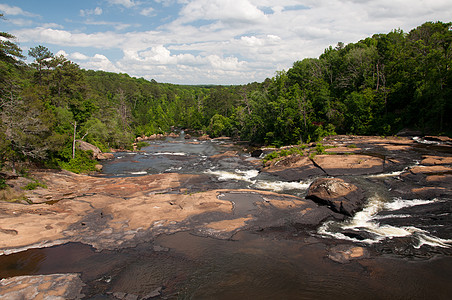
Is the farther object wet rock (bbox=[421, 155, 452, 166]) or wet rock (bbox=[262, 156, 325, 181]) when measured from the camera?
wet rock (bbox=[262, 156, 325, 181])

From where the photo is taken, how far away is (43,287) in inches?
344

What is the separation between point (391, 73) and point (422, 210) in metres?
43.5

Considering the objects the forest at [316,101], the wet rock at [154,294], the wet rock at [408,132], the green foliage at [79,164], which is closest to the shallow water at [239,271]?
the wet rock at [154,294]

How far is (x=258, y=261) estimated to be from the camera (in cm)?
1054

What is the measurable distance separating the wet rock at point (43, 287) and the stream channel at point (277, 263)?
1.21ft

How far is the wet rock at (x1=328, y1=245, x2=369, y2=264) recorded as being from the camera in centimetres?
1020

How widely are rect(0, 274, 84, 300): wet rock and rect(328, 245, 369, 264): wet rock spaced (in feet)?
30.6

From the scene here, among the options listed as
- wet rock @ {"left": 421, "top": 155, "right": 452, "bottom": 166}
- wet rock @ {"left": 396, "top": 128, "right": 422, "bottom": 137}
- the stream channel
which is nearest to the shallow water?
the stream channel

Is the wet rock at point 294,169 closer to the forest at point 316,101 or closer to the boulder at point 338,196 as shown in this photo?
the boulder at point 338,196

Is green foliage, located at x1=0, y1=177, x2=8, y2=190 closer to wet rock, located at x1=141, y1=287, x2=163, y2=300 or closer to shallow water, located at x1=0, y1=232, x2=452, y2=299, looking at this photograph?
shallow water, located at x1=0, y1=232, x2=452, y2=299

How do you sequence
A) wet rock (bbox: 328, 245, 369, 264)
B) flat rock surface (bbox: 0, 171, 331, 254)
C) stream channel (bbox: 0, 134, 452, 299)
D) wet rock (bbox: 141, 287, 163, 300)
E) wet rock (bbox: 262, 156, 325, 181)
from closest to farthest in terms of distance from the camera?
wet rock (bbox: 141, 287, 163, 300) < stream channel (bbox: 0, 134, 452, 299) < wet rock (bbox: 328, 245, 369, 264) < flat rock surface (bbox: 0, 171, 331, 254) < wet rock (bbox: 262, 156, 325, 181)

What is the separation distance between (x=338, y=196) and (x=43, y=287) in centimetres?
1526

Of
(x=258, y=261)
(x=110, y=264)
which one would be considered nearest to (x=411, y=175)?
(x=258, y=261)

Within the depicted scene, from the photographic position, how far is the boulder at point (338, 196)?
15.3 meters
